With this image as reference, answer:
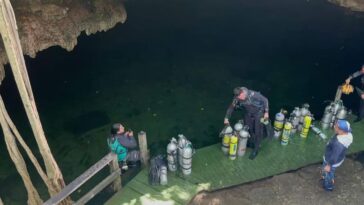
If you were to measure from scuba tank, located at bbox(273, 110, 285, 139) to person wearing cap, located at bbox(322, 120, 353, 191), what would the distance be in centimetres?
176

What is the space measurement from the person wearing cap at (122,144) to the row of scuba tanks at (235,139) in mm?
2141

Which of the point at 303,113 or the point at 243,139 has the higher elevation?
the point at 303,113

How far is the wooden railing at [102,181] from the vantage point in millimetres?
7848

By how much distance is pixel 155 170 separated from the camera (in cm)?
915

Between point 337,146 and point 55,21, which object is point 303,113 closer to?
point 337,146

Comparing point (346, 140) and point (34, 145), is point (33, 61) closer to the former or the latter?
point (34, 145)

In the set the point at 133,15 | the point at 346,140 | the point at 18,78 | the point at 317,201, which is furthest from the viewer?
the point at 133,15

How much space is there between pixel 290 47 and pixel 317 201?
8.38 m

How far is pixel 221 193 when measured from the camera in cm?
912

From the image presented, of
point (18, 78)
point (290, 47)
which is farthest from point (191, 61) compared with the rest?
point (18, 78)

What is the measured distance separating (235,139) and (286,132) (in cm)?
150

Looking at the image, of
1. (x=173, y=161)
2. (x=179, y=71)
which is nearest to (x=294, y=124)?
(x=173, y=161)

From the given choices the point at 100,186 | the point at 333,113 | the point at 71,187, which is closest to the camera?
the point at 71,187

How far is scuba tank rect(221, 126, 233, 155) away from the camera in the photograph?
31.1 ft
